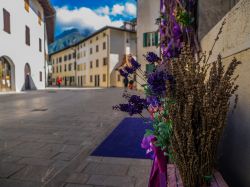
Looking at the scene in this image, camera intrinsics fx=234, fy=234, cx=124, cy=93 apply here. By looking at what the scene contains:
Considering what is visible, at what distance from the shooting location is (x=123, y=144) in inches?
148

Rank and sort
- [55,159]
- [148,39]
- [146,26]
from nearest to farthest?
[55,159], [148,39], [146,26]

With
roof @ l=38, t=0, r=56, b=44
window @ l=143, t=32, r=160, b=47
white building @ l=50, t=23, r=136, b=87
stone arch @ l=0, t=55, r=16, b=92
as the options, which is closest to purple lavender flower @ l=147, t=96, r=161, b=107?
stone arch @ l=0, t=55, r=16, b=92

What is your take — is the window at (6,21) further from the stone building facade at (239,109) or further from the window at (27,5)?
the stone building facade at (239,109)

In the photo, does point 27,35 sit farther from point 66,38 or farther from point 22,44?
point 66,38

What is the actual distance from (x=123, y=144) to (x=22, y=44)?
17.7 m

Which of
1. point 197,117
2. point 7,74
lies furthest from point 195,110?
point 7,74

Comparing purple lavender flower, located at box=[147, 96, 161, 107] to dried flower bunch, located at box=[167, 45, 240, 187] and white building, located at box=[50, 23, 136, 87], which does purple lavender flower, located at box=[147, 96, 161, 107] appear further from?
white building, located at box=[50, 23, 136, 87]

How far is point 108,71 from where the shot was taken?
34.2 meters

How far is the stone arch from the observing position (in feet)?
53.4

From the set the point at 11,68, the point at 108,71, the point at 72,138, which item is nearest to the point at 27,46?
the point at 11,68

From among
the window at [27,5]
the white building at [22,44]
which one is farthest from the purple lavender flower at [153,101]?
the window at [27,5]

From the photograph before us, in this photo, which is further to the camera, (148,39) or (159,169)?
(148,39)

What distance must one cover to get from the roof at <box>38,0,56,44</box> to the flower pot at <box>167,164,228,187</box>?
81.6 feet

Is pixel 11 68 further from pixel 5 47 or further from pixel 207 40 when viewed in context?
pixel 207 40
